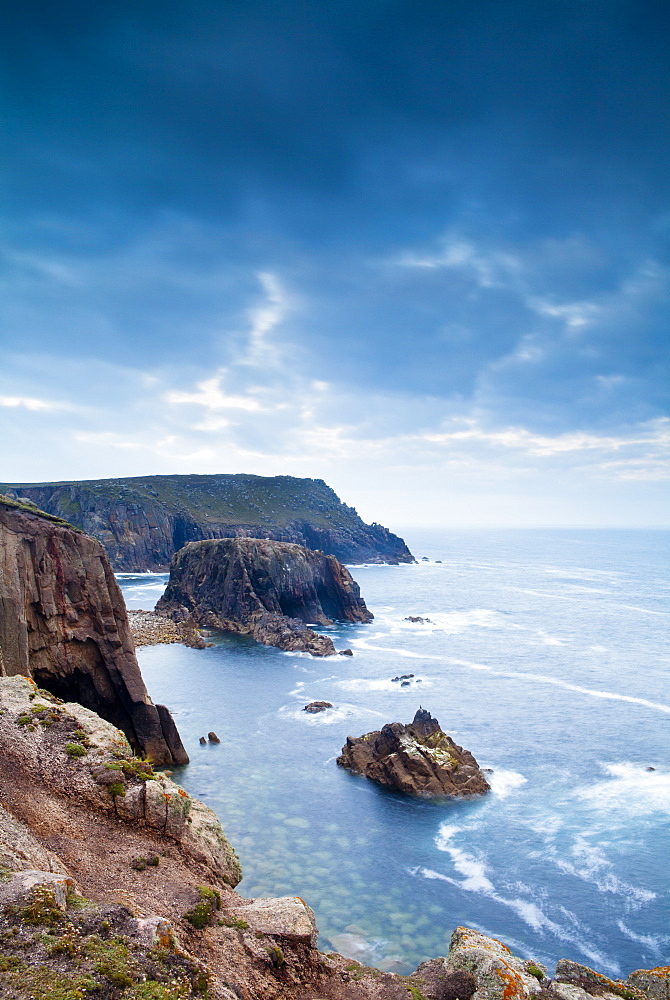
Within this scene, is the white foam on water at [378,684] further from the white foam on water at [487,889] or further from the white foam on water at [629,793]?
the white foam on water at [487,889]

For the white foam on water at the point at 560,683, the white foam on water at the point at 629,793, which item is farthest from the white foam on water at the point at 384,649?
the white foam on water at the point at 629,793

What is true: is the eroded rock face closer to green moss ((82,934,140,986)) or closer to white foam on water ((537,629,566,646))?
green moss ((82,934,140,986))

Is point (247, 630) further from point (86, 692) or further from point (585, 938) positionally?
point (585, 938)

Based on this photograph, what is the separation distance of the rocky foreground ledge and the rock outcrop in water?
77.6 metres

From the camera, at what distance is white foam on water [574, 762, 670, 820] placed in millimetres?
41781

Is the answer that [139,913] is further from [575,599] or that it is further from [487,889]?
[575,599]

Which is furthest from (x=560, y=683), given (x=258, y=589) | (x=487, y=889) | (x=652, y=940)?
(x=258, y=589)

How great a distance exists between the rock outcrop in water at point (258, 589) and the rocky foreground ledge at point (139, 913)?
255ft

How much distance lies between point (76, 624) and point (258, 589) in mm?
67816

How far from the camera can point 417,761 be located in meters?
45.6

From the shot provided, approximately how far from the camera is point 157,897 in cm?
1694

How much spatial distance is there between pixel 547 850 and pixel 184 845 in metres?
27.1

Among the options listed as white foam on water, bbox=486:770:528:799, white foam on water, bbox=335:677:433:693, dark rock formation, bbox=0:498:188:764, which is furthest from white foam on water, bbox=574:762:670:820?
dark rock formation, bbox=0:498:188:764

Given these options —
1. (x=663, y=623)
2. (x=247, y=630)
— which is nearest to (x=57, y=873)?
(x=247, y=630)
